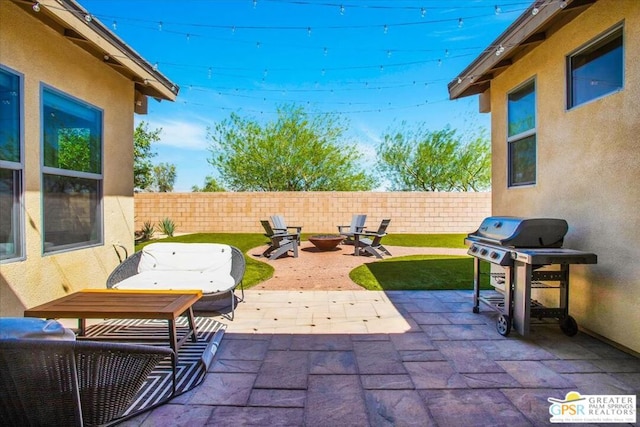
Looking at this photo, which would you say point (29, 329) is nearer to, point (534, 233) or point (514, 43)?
point (534, 233)

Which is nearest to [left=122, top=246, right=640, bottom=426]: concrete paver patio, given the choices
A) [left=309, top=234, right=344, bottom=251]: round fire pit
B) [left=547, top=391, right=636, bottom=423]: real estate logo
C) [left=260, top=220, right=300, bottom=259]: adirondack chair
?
[left=547, top=391, right=636, bottom=423]: real estate logo

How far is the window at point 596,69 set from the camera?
9.78 feet

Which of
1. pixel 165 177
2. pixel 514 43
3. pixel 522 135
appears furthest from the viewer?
pixel 165 177

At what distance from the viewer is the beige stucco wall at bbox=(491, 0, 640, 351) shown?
2766mm

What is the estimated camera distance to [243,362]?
2695 mm

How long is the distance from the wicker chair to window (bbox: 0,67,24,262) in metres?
2.29

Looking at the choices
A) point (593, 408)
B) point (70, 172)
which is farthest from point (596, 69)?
point (70, 172)

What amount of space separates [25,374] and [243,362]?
1.52m

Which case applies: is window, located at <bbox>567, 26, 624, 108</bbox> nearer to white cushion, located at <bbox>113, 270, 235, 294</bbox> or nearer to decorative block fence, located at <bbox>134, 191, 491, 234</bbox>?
white cushion, located at <bbox>113, 270, 235, 294</bbox>

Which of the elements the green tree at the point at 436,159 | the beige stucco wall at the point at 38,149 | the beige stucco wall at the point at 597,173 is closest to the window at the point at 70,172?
the beige stucco wall at the point at 38,149

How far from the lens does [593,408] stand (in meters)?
2.07

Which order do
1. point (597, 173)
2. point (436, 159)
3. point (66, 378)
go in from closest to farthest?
point (66, 378)
point (597, 173)
point (436, 159)

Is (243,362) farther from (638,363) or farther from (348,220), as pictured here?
(348,220)

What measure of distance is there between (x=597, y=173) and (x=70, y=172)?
571 centimetres
